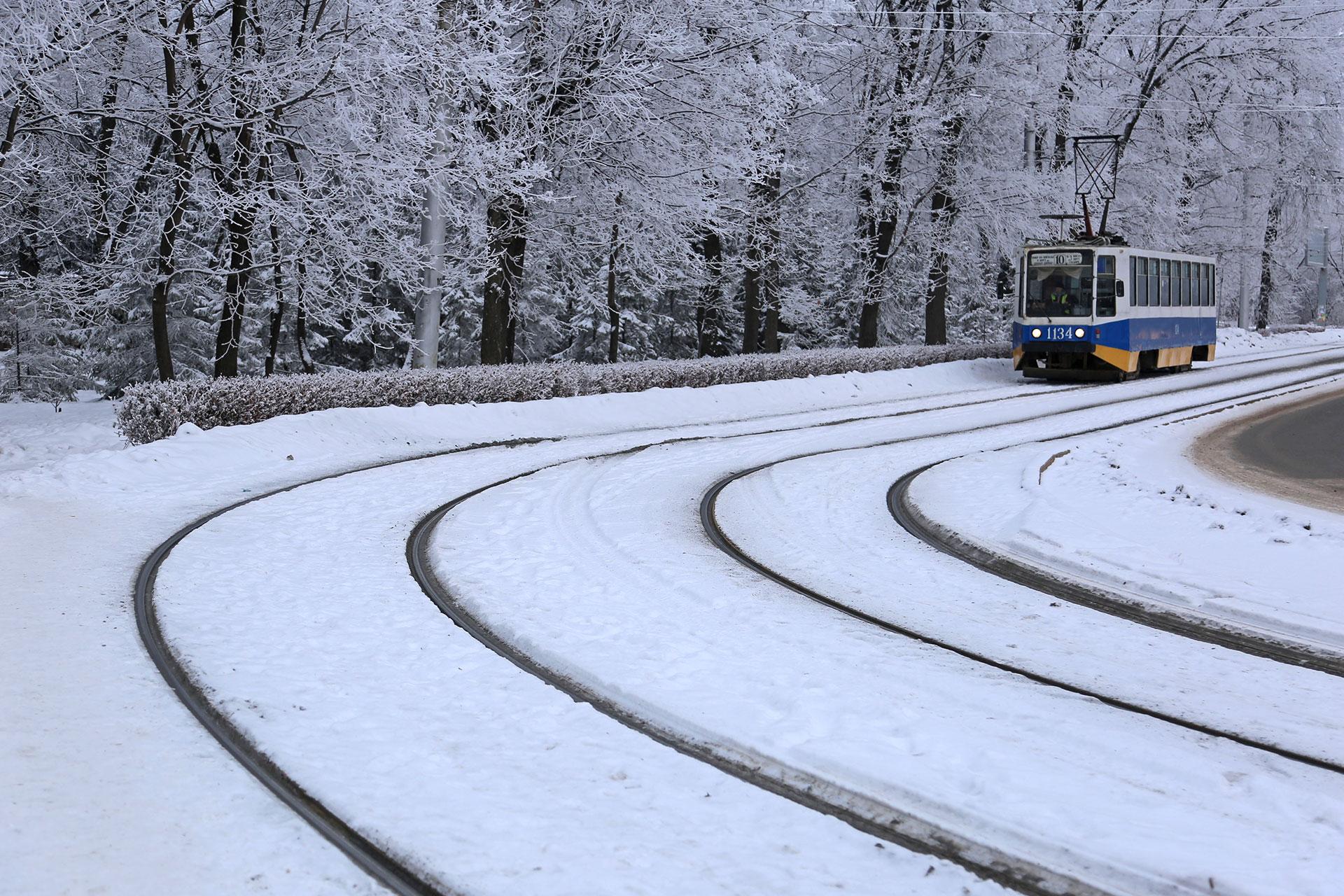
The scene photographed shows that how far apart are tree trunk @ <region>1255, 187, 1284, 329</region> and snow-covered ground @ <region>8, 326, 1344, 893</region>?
4981 cm

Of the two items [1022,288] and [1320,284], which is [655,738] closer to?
[1022,288]

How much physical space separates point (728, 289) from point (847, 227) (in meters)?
11.4

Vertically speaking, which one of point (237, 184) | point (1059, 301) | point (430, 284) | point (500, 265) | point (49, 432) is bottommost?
point (49, 432)

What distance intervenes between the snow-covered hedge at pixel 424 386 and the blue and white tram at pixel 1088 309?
4.33 meters

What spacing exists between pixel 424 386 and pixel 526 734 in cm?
1366

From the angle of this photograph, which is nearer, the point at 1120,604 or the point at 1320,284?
the point at 1120,604

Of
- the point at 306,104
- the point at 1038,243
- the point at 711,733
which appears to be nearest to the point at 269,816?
the point at 711,733

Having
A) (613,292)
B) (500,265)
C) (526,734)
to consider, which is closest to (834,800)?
(526,734)

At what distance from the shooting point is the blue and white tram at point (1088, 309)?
28000 mm

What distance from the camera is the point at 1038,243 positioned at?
29.1 metres

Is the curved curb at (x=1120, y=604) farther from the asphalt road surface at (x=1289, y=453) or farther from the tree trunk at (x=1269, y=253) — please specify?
the tree trunk at (x=1269, y=253)

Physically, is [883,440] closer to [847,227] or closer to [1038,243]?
[1038,243]

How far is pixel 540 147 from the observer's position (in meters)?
21.4

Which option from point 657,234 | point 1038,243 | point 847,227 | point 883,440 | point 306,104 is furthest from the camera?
point 847,227
